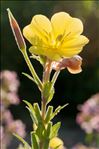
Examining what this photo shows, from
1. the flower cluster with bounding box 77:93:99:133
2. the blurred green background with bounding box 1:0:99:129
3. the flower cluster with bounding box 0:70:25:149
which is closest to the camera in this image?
the flower cluster with bounding box 77:93:99:133

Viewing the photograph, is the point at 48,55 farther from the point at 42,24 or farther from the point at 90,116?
the point at 90,116

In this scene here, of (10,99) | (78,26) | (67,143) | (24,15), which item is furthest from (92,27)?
(78,26)

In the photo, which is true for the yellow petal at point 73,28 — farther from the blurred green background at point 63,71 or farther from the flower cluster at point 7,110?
the blurred green background at point 63,71

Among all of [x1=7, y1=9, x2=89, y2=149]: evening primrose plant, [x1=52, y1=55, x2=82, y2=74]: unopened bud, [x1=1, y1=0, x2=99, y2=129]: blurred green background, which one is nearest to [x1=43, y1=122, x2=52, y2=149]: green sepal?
[x1=7, y1=9, x2=89, y2=149]: evening primrose plant

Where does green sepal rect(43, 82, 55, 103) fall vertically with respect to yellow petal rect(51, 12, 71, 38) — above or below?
below

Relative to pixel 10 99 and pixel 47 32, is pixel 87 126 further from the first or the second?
pixel 47 32

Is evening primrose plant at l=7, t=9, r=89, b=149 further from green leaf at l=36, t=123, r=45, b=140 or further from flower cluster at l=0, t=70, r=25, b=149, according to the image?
flower cluster at l=0, t=70, r=25, b=149

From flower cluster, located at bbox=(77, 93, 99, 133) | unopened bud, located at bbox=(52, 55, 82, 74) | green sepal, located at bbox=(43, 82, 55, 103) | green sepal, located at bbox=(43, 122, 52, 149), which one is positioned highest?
unopened bud, located at bbox=(52, 55, 82, 74)

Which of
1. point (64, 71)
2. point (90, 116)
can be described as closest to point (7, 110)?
point (90, 116)

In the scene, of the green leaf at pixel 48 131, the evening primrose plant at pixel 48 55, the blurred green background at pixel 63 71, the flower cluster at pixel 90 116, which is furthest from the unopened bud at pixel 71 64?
A: the blurred green background at pixel 63 71
